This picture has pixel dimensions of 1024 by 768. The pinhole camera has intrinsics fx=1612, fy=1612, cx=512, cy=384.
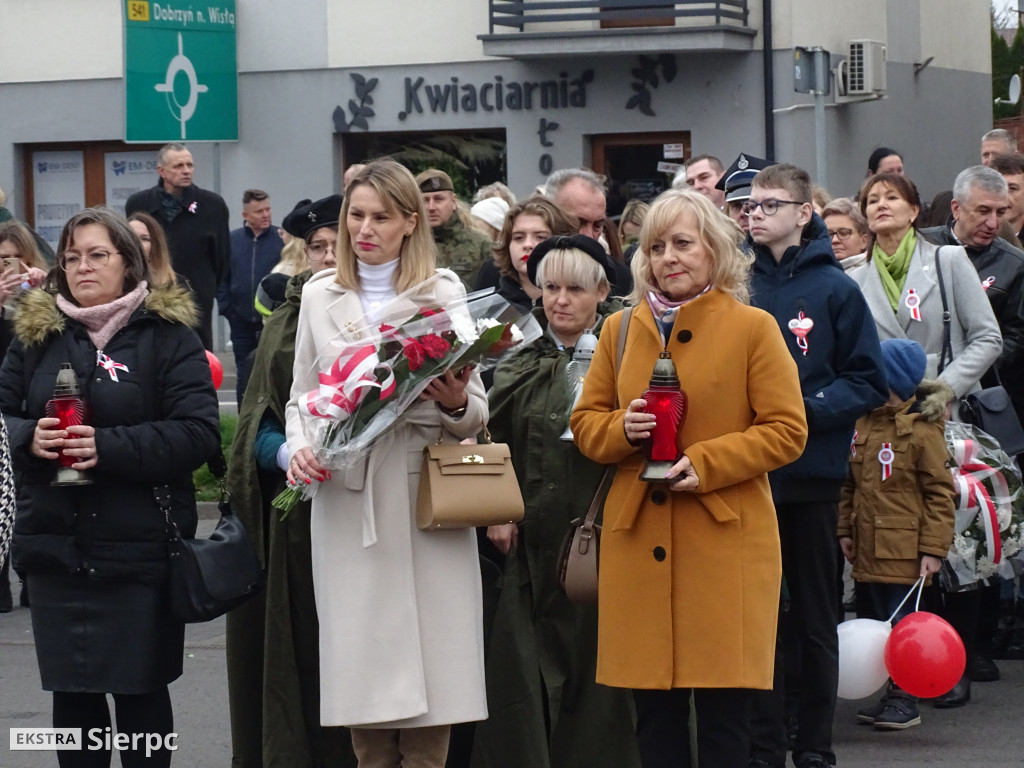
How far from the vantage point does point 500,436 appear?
17.6 feet

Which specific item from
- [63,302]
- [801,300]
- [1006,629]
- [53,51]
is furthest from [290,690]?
[53,51]

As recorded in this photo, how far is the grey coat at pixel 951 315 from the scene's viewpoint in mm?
6734

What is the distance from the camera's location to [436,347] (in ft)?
14.4

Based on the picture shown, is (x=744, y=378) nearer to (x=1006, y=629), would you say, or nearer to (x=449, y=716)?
(x=449, y=716)

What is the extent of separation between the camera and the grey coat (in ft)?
22.1

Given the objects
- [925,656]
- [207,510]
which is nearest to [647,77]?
[207,510]

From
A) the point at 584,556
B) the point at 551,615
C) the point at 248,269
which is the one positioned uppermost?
the point at 248,269

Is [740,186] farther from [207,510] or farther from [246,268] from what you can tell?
[246,268]

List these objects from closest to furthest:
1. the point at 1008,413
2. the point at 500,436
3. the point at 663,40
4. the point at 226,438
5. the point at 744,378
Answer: the point at 744,378, the point at 500,436, the point at 1008,413, the point at 226,438, the point at 663,40

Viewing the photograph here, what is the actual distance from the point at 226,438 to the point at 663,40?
827 centimetres

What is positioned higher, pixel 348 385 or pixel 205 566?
pixel 348 385


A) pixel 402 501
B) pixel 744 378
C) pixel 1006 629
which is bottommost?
pixel 1006 629

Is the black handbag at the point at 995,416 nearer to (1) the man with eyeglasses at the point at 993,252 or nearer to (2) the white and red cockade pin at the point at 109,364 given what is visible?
(1) the man with eyeglasses at the point at 993,252

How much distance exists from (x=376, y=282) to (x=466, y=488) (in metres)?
0.70
